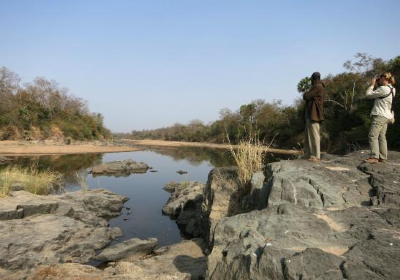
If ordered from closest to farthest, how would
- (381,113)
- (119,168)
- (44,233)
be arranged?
(381,113), (44,233), (119,168)

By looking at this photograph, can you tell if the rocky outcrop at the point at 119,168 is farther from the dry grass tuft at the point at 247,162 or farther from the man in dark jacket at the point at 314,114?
the man in dark jacket at the point at 314,114

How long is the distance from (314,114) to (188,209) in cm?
539

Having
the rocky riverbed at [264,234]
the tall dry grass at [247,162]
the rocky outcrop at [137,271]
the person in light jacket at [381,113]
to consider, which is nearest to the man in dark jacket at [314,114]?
the rocky riverbed at [264,234]

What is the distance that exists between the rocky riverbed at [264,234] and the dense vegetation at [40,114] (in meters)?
33.6

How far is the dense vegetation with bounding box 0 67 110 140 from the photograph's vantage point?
36094 millimetres

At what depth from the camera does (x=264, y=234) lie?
3320 millimetres

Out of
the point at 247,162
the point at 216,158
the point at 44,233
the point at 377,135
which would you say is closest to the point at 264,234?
the point at 247,162

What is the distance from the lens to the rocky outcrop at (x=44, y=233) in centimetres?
546

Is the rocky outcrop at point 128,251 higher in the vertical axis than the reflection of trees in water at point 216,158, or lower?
lower

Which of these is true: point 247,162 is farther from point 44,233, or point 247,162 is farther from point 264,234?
point 44,233

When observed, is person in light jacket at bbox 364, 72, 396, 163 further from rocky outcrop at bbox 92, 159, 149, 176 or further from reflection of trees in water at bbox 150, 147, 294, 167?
rocky outcrop at bbox 92, 159, 149, 176

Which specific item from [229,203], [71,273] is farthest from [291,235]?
[71,273]

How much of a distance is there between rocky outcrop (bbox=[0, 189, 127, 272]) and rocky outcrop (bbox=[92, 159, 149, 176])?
31.4ft

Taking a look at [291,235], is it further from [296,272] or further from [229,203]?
[229,203]
